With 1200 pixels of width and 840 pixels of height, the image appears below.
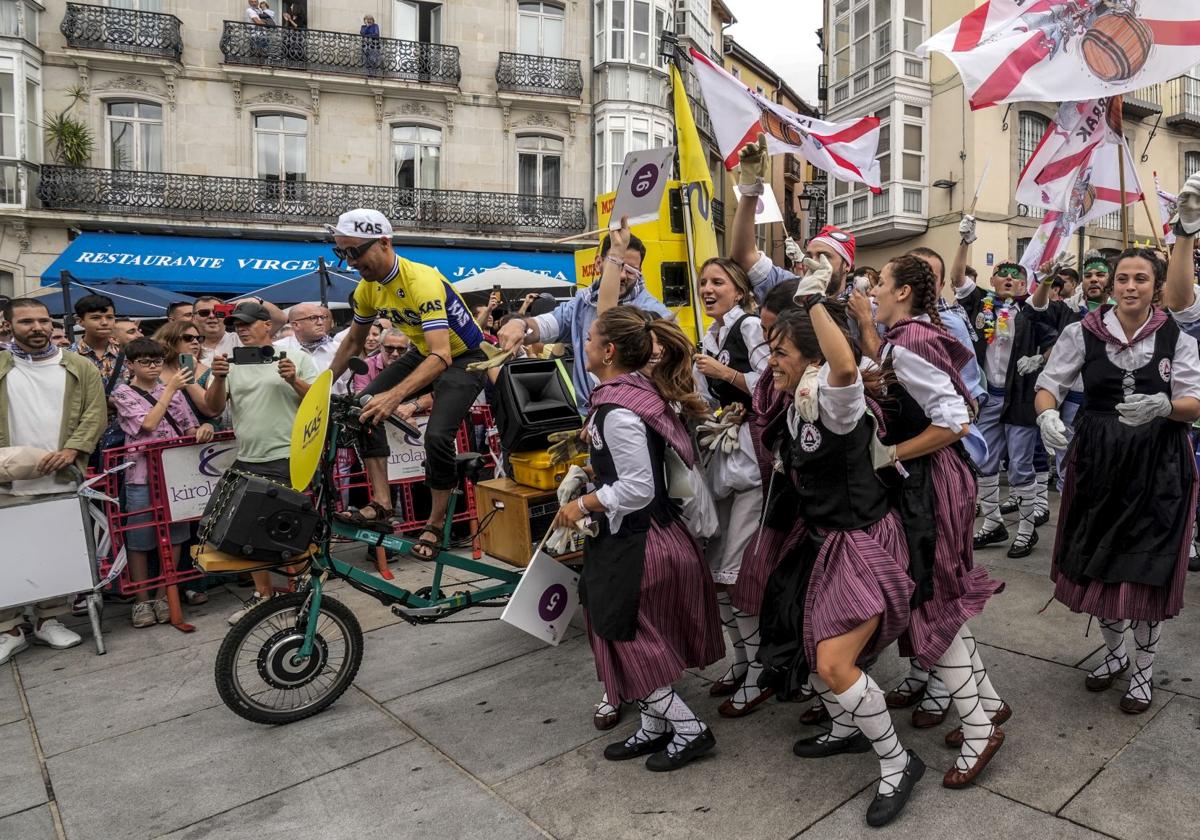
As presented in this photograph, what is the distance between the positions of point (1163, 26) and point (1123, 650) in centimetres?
351


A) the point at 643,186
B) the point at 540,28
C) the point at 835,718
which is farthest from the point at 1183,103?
the point at 835,718

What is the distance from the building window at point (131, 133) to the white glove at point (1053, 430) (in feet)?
71.5

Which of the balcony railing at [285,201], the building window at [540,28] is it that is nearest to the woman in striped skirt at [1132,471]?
the balcony railing at [285,201]

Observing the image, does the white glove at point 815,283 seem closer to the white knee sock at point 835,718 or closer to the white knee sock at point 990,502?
the white knee sock at point 835,718

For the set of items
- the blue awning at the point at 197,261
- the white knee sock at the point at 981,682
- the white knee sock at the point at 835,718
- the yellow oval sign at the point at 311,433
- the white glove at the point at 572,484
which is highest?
the blue awning at the point at 197,261

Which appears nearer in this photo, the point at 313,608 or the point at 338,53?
the point at 313,608

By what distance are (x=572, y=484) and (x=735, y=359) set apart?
1022 mm

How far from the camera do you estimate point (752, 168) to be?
4.24 meters

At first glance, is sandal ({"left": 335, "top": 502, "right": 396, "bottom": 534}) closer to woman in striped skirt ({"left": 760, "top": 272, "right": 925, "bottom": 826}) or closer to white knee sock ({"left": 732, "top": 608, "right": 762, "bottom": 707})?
white knee sock ({"left": 732, "top": 608, "right": 762, "bottom": 707})

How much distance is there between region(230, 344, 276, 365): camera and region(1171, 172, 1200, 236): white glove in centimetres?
499

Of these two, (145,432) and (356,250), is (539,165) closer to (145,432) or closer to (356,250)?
(145,432)

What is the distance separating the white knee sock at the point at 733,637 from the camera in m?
3.80

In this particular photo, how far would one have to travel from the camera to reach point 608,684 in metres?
3.23

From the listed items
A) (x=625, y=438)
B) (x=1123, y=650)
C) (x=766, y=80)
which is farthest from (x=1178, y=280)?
(x=766, y=80)
